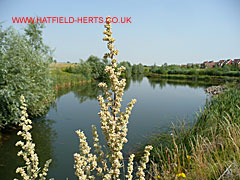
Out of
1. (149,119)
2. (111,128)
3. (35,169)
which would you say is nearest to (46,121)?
(149,119)

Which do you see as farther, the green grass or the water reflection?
the green grass

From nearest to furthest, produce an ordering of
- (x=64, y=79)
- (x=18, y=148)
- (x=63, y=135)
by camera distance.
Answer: (x=18, y=148) → (x=63, y=135) → (x=64, y=79)

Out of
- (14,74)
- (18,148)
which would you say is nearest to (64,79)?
(14,74)

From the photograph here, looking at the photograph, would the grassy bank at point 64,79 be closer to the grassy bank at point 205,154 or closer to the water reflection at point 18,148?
the water reflection at point 18,148

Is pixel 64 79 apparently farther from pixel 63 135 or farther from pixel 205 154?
pixel 205 154

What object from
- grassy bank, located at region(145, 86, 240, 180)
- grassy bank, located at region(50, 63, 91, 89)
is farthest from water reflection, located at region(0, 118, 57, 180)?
grassy bank, located at region(50, 63, 91, 89)

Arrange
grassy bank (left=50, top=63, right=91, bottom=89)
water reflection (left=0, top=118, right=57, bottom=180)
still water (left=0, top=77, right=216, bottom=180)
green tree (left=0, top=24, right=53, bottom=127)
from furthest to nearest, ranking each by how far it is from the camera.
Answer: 1. grassy bank (left=50, top=63, right=91, bottom=89)
2. green tree (left=0, top=24, right=53, bottom=127)
3. still water (left=0, top=77, right=216, bottom=180)
4. water reflection (left=0, top=118, right=57, bottom=180)

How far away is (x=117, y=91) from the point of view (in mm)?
1813

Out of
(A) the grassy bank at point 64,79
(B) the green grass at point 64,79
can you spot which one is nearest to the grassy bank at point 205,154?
(A) the grassy bank at point 64,79

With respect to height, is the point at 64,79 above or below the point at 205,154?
above

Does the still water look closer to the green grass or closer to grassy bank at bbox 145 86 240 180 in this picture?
grassy bank at bbox 145 86 240 180

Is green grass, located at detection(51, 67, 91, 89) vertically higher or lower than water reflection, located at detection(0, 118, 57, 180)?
higher

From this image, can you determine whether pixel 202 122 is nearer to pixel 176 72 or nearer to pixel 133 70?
pixel 176 72

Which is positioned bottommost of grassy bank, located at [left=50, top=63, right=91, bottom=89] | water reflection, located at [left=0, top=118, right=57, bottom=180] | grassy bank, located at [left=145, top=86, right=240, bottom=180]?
water reflection, located at [left=0, top=118, right=57, bottom=180]
